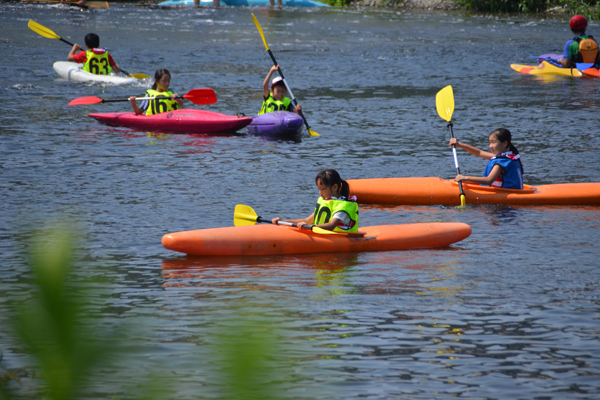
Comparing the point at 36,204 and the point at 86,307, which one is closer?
the point at 86,307

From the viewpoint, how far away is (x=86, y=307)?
0.97 metres

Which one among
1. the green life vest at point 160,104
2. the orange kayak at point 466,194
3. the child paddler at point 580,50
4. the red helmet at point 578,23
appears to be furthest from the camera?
the child paddler at point 580,50

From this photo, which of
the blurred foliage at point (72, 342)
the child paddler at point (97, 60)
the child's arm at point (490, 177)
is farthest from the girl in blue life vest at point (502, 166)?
the child paddler at point (97, 60)

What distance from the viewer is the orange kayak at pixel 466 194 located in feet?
21.5

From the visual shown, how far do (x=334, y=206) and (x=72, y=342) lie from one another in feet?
13.7

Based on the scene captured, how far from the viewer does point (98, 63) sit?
13.0 m

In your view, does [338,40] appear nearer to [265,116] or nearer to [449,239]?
[265,116]

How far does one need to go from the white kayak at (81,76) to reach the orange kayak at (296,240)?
855 centimetres

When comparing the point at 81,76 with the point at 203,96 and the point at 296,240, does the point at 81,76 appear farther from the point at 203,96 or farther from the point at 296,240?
the point at 296,240

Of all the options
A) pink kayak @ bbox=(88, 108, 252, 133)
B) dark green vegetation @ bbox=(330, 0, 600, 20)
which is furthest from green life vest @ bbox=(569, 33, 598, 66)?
dark green vegetation @ bbox=(330, 0, 600, 20)

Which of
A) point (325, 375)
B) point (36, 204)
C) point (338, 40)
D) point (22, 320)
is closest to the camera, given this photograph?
point (22, 320)

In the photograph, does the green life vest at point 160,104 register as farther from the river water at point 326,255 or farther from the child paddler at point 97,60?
the child paddler at point 97,60

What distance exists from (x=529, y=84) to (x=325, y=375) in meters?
12.0

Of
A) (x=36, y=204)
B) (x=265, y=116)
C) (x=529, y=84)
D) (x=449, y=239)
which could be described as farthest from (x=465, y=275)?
(x=529, y=84)
